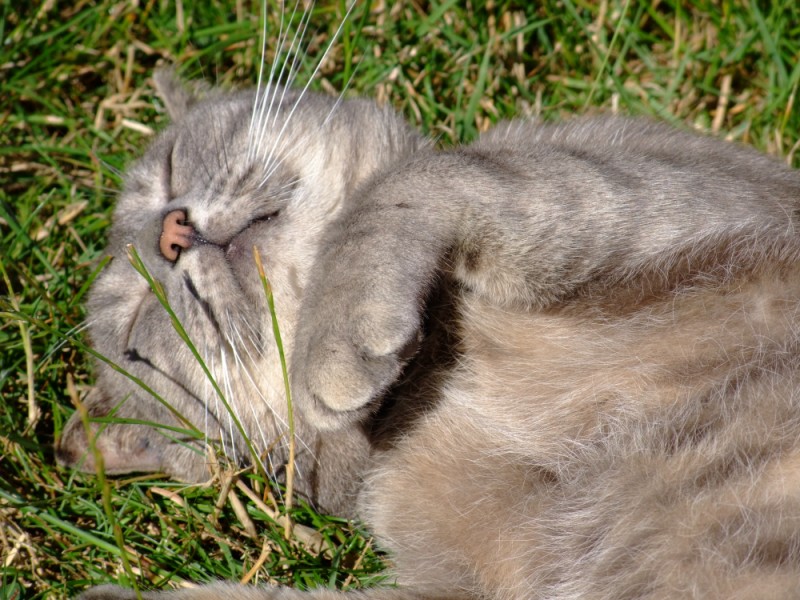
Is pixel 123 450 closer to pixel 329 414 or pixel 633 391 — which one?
pixel 329 414

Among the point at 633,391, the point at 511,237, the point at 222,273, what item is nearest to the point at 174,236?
the point at 222,273

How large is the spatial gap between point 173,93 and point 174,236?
0.84 m

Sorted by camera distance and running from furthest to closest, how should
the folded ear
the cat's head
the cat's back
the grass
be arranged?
the grass
the folded ear
the cat's head
the cat's back

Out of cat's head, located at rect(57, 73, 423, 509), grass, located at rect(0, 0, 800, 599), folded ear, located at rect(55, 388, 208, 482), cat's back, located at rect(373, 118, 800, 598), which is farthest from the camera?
grass, located at rect(0, 0, 800, 599)

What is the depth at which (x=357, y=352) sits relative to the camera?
5.19 feet

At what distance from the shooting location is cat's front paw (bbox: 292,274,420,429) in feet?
5.19

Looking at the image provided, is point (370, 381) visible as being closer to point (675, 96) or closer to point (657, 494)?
point (657, 494)

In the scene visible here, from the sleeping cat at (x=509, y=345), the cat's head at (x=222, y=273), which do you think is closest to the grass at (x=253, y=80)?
the cat's head at (x=222, y=273)

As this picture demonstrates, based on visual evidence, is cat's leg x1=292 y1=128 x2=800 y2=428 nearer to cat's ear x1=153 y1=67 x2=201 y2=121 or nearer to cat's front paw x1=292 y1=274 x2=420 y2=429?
cat's front paw x1=292 y1=274 x2=420 y2=429

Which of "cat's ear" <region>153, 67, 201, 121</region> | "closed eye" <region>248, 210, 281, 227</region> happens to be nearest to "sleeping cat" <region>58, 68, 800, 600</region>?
"closed eye" <region>248, 210, 281, 227</region>

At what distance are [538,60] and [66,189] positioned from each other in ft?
5.56

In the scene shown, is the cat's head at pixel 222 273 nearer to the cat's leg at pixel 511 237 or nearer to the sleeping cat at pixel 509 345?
the sleeping cat at pixel 509 345

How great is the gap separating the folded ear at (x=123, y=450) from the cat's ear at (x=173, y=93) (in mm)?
899

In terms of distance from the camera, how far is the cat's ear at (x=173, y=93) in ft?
8.75
